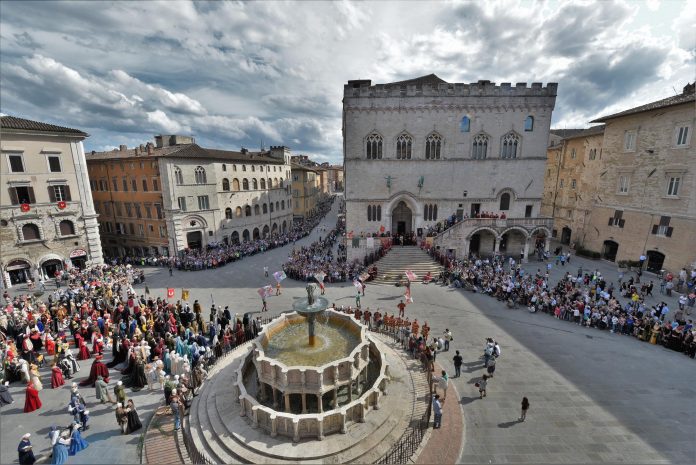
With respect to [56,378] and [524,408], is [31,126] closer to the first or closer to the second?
[56,378]

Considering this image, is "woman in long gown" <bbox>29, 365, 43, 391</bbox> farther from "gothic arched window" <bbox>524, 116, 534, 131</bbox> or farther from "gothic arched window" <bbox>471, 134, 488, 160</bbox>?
"gothic arched window" <bbox>524, 116, 534, 131</bbox>

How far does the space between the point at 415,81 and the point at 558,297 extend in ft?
85.6

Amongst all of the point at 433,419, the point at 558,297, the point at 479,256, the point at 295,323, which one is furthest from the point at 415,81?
the point at 433,419

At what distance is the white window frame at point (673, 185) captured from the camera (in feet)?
76.3

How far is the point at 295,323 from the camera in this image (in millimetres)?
14445

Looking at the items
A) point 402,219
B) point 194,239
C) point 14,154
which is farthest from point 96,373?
point 402,219

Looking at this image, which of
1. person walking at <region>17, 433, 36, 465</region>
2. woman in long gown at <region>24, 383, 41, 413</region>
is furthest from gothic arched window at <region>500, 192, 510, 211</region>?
woman in long gown at <region>24, 383, 41, 413</region>

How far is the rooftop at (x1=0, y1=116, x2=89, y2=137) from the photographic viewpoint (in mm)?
23677

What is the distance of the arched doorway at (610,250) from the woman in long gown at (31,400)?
40934mm

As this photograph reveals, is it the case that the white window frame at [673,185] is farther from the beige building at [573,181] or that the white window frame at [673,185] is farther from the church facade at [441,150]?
the church facade at [441,150]

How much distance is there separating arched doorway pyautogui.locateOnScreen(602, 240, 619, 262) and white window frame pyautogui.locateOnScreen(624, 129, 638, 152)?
870cm

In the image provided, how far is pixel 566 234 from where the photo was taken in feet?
123

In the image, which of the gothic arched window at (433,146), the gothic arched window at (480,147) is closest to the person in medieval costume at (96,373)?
the gothic arched window at (433,146)

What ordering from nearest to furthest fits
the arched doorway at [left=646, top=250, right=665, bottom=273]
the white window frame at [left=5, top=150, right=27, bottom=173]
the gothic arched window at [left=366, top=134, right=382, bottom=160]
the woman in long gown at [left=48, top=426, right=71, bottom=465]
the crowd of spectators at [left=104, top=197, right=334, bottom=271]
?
1. the woman in long gown at [left=48, top=426, right=71, bottom=465]
2. the white window frame at [left=5, top=150, right=27, bottom=173]
3. the arched doorway at [left=646, top=250, right=665, bottom=273]
4. the gothic arched window at [left=366, top=134, right=382, bottom=160]
5. the crowd of spectators at [left=104, top=197, right=334, bottom=271]
